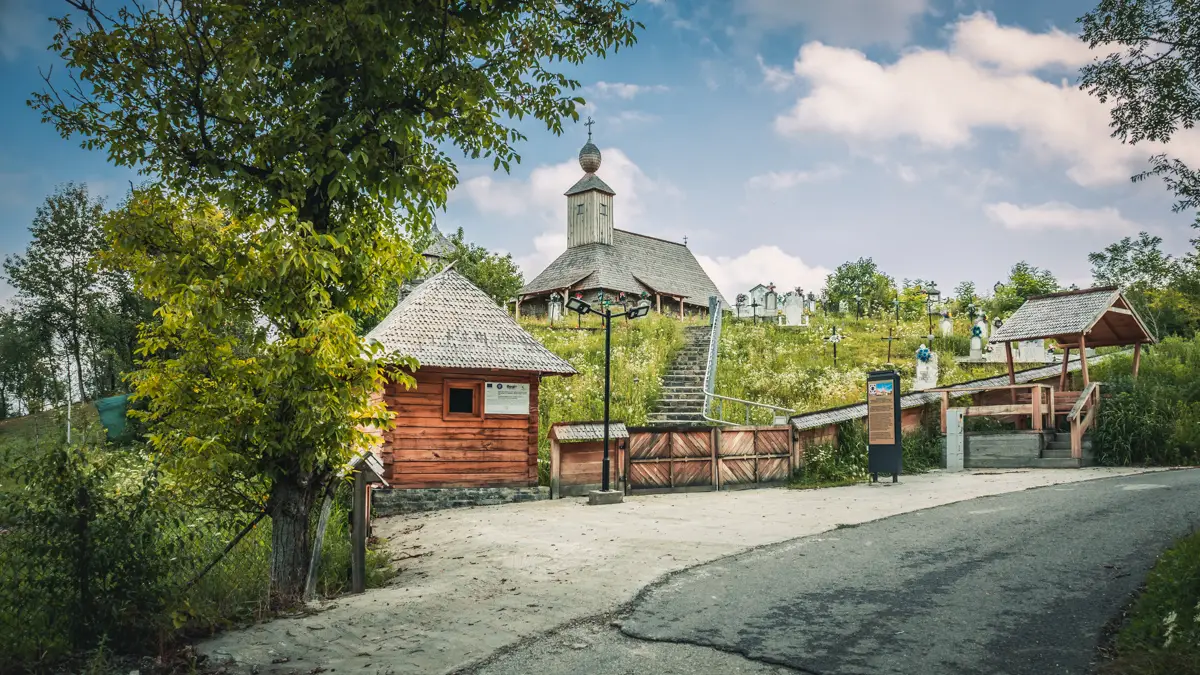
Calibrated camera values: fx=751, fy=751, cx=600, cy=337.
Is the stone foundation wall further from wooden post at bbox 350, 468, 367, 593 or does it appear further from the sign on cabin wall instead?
wooden post at bbox 350, 468, 367, 593

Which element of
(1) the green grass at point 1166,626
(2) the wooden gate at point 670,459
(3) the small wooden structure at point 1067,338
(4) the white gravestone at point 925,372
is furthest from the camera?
(4) the white gravestone at point 925,372

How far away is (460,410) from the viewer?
15570 mm

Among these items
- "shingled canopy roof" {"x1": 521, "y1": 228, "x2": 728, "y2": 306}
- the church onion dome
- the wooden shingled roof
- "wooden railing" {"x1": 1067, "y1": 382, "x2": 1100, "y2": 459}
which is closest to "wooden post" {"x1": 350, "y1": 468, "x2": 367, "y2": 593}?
"wooden railing" {"x1": 1067, "y1": 382, "x2": 1100, "y2": 459}

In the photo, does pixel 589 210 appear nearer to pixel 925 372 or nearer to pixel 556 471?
pixel 925 372

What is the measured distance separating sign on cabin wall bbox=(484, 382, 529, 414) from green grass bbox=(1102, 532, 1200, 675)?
11.4 metres

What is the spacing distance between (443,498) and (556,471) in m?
2.34

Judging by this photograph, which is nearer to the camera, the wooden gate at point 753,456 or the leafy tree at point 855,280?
the wooden gate at point 753,456

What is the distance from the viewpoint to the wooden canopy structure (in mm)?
17344

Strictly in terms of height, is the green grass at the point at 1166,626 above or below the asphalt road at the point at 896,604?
above

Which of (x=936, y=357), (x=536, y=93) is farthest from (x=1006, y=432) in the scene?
(x=536, y=93)

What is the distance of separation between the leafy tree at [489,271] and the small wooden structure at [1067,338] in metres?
23.2

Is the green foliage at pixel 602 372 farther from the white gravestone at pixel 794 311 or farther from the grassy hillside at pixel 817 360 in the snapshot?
the white gravestone at pixel 794 311

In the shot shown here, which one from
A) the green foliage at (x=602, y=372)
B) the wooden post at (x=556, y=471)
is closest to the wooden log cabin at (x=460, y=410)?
the wooden post at (x=556, y=471)

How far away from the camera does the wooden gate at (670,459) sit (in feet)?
49.9
